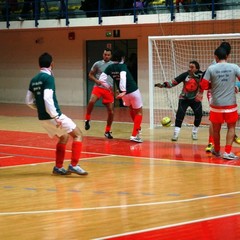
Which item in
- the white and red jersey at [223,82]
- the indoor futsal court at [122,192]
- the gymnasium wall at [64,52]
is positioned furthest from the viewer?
the gymnasium wall at [64,52]

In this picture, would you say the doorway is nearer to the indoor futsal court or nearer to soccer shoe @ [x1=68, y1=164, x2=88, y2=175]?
the indoor futsal court

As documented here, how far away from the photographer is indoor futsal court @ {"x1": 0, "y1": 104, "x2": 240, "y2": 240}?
7.76 meters

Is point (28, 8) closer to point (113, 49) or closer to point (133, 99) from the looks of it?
point (113, 49)

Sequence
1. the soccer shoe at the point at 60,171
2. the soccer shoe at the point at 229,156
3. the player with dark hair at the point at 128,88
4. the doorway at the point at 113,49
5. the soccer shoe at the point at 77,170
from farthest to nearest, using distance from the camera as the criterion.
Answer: the doorway at the point at 113,49, the player with dark hair at the point at 128,88, the soccer shoe at the point at 229,156, the soccer shoe at the point at 60,171, the soccer shoe at the point at 77,170

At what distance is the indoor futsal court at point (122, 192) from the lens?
776 cm

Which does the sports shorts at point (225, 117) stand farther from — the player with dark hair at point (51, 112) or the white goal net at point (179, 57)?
the white goal net at point (179, 57)

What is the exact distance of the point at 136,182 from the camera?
11.0 meters

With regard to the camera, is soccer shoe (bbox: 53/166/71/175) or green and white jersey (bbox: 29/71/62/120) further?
soccer shoe (bbox: 53/166/71/175)

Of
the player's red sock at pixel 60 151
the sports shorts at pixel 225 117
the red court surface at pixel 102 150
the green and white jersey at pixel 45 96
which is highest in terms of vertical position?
the green and white jersey at pixel 45 96

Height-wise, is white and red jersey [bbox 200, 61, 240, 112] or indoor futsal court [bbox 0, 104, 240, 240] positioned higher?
white and red jersey [bbox 200, 61, 240, 112]

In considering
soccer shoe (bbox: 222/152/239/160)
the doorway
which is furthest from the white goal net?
soccer shoe (bbox: 222/152/239/160)

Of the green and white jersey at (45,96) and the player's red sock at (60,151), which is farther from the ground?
the green and white jersey at (45,96)

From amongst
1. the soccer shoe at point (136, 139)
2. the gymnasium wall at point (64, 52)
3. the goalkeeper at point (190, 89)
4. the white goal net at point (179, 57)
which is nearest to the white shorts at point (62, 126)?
the soccer shoe at point (136, 139)

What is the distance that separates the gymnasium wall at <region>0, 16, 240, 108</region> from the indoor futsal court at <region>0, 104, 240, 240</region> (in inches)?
400
